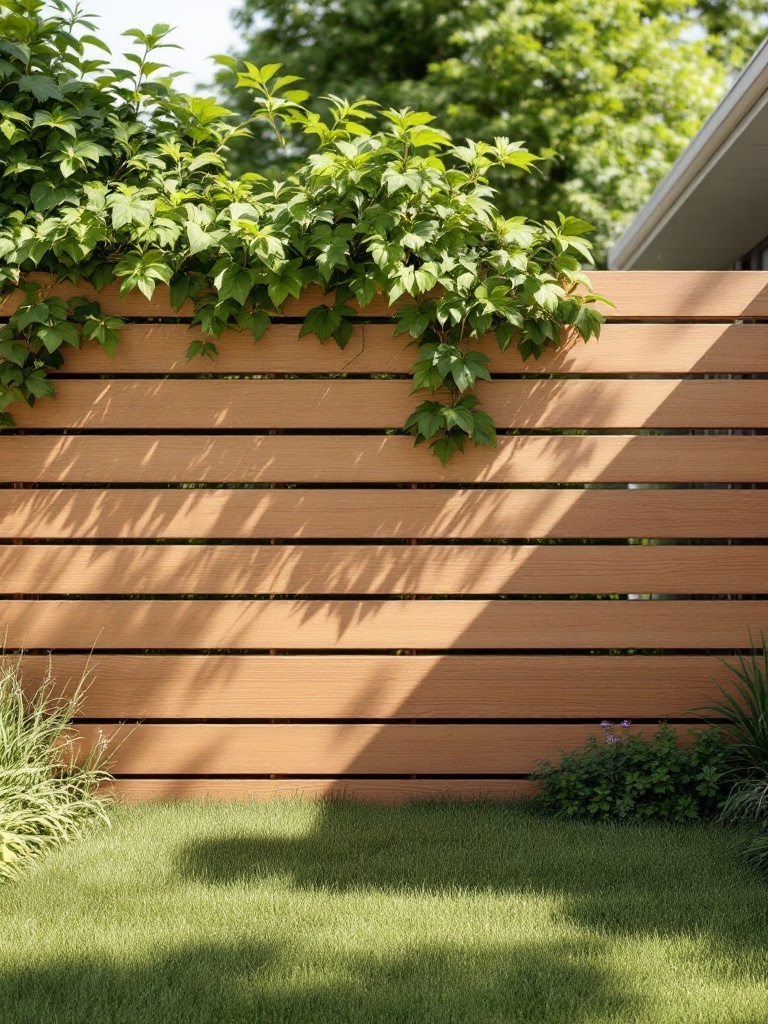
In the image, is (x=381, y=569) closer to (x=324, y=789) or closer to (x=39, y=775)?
(x=324, y=789)

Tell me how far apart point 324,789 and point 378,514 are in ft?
3.60

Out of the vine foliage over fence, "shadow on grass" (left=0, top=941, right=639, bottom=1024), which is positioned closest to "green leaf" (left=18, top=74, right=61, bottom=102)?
the vine foliage over fence

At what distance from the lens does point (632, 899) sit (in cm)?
286

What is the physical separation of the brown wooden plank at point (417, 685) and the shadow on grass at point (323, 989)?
4.96 ft

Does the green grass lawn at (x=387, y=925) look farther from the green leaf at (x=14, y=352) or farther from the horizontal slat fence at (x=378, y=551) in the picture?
the green leaf at (x=14, y=352)

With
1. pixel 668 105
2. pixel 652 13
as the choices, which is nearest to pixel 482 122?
pixel 668 105

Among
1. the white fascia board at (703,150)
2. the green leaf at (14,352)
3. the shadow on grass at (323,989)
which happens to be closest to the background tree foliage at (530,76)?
the white fascia board at (703,150)

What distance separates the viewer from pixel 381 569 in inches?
159

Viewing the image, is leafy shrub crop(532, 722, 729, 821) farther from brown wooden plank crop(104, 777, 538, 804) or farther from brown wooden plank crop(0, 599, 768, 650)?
brown wooden plank crop(0, 599, 768, 650)

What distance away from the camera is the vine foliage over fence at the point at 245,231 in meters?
3.86

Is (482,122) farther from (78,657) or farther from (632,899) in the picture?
(632,899)

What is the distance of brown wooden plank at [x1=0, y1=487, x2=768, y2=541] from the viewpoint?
13.1 ft

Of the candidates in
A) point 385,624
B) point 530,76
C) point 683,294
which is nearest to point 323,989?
point 385,624

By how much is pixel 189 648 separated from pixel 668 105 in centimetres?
1419
